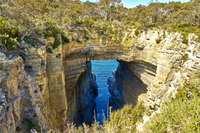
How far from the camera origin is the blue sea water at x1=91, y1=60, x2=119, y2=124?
21281 millimetres

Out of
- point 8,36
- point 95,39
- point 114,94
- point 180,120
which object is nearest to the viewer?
point 180,120

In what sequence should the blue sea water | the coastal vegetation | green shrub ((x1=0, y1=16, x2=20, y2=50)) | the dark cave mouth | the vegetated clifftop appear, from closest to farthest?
the coastal vegetation → the vegetated clifftop → green shrub ((x1=0, y1=16, x2=20, y2=50)) → the dark cave mouth → the blue sea water

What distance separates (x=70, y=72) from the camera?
39.1ft

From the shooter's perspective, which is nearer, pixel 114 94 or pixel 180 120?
pixel 180 120

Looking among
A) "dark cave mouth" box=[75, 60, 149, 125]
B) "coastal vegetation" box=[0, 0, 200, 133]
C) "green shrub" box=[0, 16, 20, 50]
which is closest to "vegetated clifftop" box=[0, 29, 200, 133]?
"dark cave mouth" box=[75, 60, 149, 125]

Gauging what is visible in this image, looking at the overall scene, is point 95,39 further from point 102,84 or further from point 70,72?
point 102,84

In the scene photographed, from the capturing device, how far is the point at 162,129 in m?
5.79

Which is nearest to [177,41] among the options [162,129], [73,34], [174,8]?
[162,129]

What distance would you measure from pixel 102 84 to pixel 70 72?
20236 mm

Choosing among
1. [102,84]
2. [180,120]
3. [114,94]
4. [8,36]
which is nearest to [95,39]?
[8,36]

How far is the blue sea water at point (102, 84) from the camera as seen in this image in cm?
2128

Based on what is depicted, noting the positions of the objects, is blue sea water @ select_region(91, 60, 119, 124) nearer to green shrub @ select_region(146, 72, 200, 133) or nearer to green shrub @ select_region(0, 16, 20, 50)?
green shrub @ select_region(146, 72, 200, 133)

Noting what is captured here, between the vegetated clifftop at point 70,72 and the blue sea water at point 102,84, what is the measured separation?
17.3 ft

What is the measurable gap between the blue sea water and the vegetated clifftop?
5260 mm
